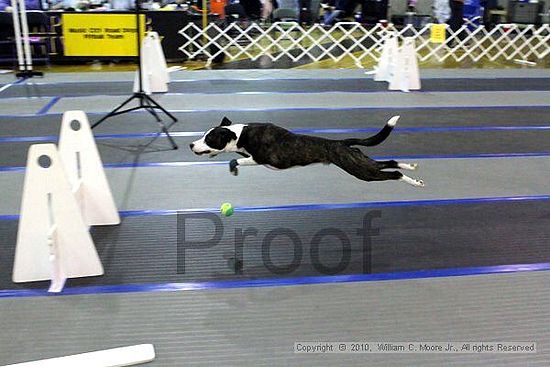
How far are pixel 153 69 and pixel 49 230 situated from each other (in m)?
4.93

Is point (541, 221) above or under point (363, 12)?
under

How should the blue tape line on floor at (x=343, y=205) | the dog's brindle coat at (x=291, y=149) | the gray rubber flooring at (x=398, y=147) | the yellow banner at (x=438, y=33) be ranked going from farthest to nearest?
the yellow banner at (x=438, y=33) < the gray rubber flooring at (x=398, y=147) < the blue tape line on floor at (x=343, y=205) < the dog's brindle coat at (x=291, y=149)

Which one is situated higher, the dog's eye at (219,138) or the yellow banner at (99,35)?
the yellow banner at (99,35)

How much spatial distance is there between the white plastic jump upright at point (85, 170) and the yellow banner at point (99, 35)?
638 cm

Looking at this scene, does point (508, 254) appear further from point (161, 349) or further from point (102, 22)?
point (102, 22)

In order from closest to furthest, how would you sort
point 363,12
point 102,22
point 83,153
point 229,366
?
point 229,366
point 83,153
point 102,22
point 363,12

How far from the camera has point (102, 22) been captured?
29.7ft

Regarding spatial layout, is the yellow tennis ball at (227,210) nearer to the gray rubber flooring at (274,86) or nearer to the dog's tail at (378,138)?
the dog's tail at (378,138)

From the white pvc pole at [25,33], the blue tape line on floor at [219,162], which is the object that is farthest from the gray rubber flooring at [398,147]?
the white pvc pole at [25,33]

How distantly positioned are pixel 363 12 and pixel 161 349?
1137cm

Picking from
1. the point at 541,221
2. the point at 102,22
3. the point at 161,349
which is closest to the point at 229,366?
the point at 161,349

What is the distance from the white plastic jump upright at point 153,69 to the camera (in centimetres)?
696

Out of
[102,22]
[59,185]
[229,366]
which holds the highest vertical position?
[102,22]

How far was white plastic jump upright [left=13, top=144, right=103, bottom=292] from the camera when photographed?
2602mm
